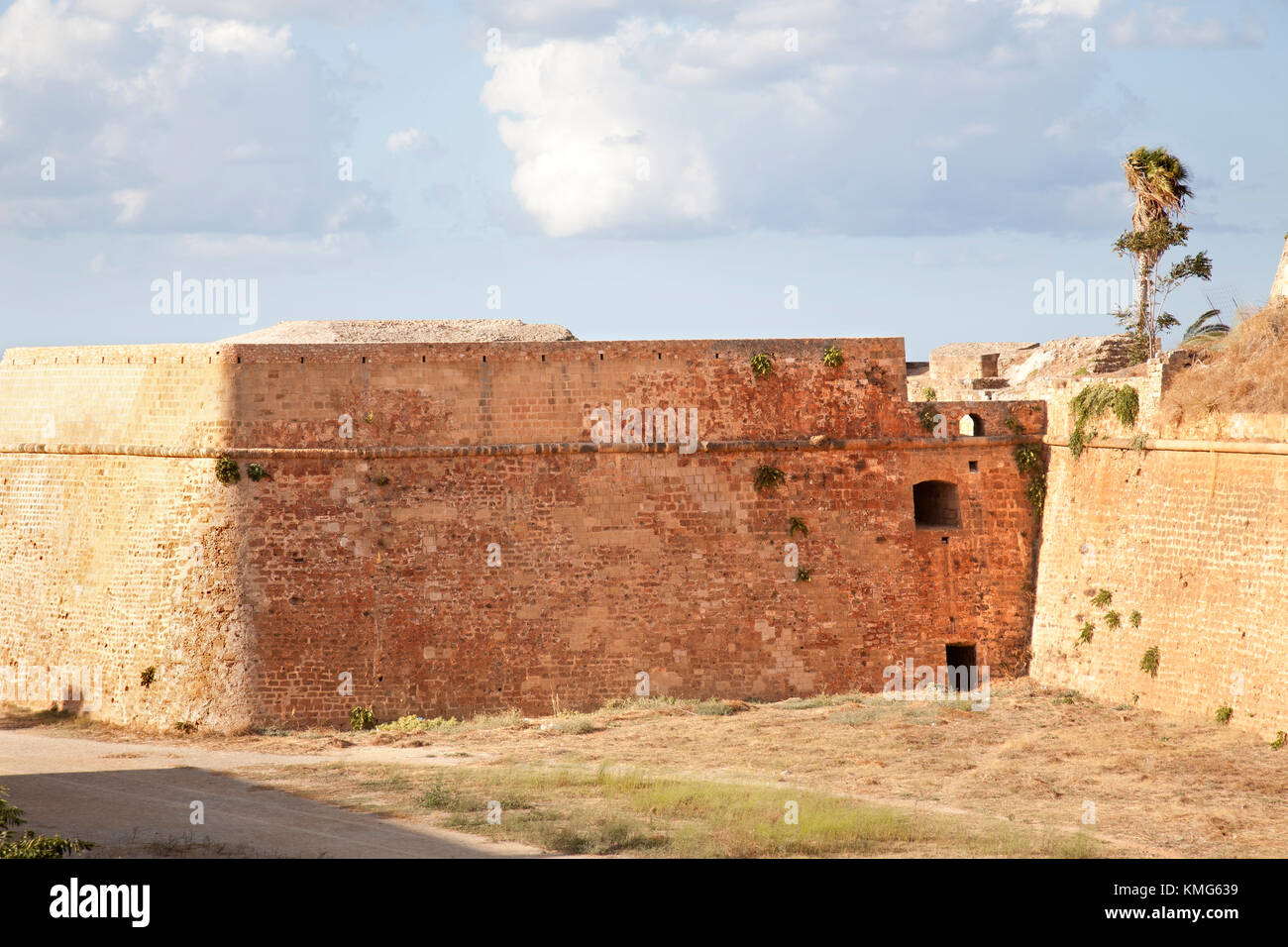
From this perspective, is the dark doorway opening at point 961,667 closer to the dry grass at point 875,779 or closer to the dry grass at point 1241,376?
the dry grass at point 875,779

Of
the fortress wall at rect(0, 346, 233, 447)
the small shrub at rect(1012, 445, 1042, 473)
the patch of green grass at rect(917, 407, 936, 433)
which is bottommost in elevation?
the small shrub at rect(1012, 445, 1042, 473)

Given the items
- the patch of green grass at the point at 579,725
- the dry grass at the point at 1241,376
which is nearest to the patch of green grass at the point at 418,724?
the patch of green grass at the point at 579,725

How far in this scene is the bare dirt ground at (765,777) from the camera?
44.0 feet

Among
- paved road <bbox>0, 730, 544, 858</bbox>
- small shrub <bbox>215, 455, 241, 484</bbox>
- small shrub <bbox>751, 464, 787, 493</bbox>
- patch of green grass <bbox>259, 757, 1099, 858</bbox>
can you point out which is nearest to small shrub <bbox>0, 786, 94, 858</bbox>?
paved road <bbox>0, 730, 544, 858</bbox>

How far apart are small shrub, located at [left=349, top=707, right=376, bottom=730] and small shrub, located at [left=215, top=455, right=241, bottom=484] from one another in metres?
3.72

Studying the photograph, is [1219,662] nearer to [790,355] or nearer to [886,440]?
[886,440]

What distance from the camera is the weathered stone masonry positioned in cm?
1988

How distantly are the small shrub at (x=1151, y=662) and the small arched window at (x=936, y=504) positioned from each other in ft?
12.9

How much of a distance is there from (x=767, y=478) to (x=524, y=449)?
361 centimetres

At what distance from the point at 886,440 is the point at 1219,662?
19.7 ft

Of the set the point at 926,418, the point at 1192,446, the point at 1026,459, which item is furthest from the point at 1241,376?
the point at 926,418

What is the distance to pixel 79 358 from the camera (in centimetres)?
2164

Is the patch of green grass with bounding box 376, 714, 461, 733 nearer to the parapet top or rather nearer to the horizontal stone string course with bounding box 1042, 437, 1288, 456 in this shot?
the parapet top

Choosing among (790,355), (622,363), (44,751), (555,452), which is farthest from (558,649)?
(44,751)
